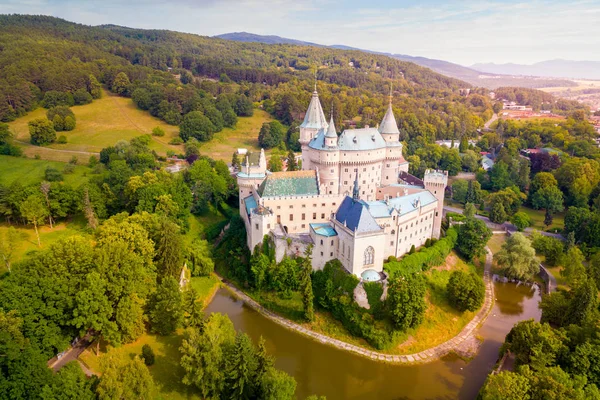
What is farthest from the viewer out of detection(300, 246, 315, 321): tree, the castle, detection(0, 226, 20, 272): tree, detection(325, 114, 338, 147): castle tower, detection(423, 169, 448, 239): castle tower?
detection(423, 169, 448, 239): castle tower

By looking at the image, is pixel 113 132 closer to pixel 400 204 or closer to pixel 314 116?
pixel 314 116

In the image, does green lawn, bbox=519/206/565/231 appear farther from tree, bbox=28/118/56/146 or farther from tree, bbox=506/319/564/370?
tree, bbox=28/118/56/146

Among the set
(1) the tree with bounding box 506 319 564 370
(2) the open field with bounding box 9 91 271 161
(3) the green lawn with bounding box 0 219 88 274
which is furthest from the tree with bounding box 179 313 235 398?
(2) the open field with bounding box 9 91 271 161

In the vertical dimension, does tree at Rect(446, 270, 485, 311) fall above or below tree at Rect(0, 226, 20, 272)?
below

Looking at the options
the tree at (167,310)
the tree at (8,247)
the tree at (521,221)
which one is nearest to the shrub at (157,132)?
the tree at (8,247)

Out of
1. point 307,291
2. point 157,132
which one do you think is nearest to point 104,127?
point 157,132
